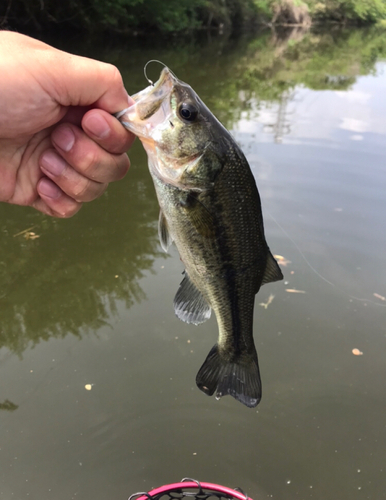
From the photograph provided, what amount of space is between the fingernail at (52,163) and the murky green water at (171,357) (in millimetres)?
2012

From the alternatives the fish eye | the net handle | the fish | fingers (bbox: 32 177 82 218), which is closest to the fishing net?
the net handle

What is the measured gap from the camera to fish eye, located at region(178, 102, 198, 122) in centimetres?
168

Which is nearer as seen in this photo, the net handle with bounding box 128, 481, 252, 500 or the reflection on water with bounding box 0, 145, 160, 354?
the net handle with bounding box 128, 481, 252, 500

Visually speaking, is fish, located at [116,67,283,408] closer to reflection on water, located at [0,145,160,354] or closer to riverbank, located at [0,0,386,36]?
reflection on water, located at [0,145,160,354]

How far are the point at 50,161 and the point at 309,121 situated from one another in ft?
29.8

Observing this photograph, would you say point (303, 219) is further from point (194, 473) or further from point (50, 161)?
point (50, 161)

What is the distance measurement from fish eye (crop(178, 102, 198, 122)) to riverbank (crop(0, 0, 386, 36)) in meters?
18.6

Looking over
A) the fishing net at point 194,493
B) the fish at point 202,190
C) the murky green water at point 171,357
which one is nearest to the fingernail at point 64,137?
the fish at point 202,190

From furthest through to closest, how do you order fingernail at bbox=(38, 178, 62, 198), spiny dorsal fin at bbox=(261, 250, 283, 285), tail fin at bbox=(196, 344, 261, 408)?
fingernail at bbox=(38, 178, 62, 198)
tail fin at bbox=(196, 344, 261, 408)
spiny dorsal fin at bbox=(261, 250, 283, 285)

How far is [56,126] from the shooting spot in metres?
2.00

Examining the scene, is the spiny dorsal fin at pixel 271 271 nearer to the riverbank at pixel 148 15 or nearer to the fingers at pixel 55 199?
the fingers at pixel 55 199

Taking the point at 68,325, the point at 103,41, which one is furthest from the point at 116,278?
the point at 103,41

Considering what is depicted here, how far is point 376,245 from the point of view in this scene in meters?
5.30

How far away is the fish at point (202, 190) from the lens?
1709 millimetres
